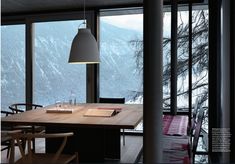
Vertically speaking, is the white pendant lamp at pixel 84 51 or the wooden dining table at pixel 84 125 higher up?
the white pendant lamp at pixel 84 51

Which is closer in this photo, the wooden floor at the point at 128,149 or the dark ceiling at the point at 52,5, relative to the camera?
the wooden floor at the point at 128,149

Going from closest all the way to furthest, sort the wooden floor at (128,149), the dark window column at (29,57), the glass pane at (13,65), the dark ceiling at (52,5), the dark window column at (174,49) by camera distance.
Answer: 1. the wooden floor at (128,149)
2. the dark window column at (174,49)
3. the dark ceiling at (52,5)
4. the dark window column at (29,57)
5. the glass pane at (13,65)

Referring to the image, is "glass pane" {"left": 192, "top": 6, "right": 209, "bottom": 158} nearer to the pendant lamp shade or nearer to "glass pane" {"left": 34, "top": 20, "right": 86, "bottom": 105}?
"glass pane" {"left": 34, "top": 20, "right": 86, "bottom": 105}

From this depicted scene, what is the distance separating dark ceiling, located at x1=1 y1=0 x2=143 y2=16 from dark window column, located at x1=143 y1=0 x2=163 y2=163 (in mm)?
3337

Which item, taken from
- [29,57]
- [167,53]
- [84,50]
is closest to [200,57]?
[167,53]

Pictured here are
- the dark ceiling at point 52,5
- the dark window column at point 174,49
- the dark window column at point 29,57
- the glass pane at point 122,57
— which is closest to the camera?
the dark window column at point 174,49

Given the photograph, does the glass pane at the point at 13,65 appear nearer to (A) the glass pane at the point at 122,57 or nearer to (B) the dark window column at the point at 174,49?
(A) the glass pane at the point at 122,57

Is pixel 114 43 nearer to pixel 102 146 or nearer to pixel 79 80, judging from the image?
pixel 79 80

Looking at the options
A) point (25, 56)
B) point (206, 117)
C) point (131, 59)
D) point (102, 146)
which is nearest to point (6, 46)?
point (25, 56)

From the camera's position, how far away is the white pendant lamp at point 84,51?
11.2 ft

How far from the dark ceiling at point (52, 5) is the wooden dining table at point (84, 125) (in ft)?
7.57

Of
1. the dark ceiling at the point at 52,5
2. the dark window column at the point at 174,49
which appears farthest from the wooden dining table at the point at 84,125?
the dark ceiling at the point at 52,5

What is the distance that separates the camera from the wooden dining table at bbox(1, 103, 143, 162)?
103 inches
